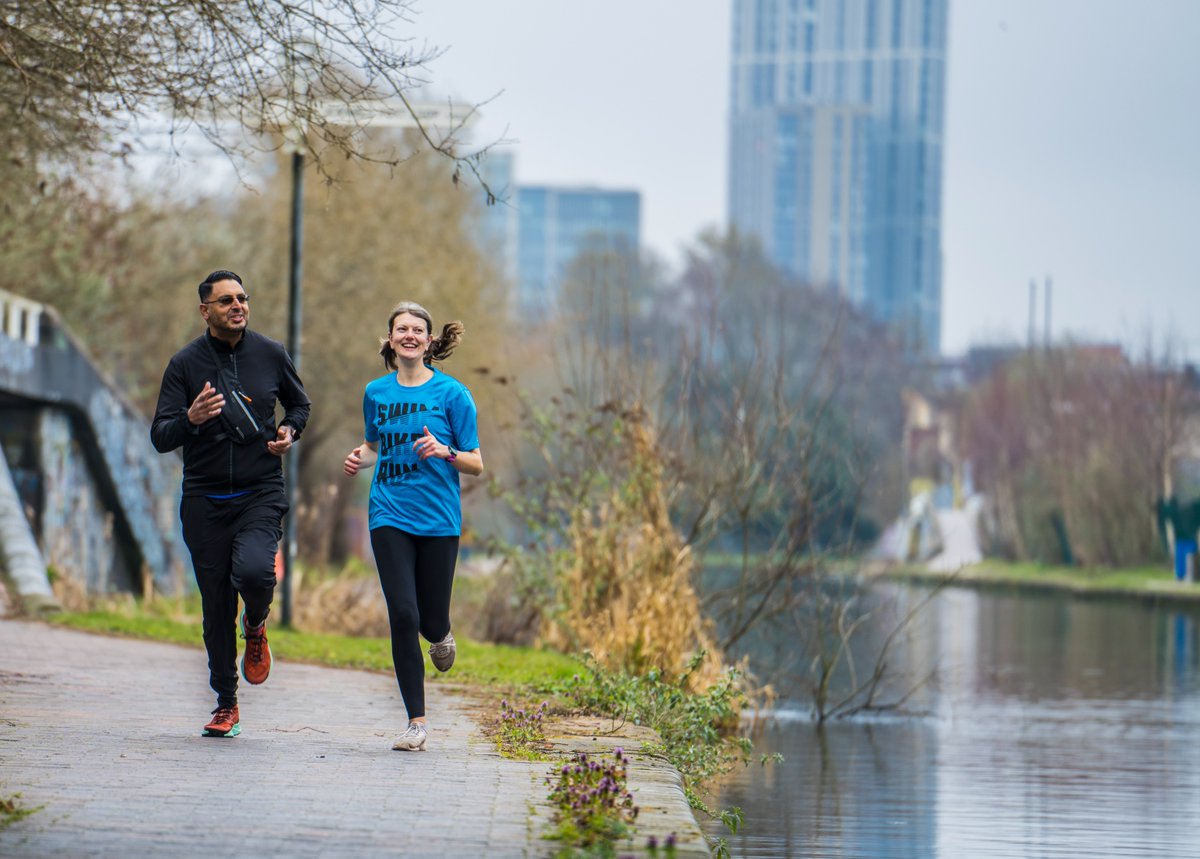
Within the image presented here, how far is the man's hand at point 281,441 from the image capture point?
823 cm

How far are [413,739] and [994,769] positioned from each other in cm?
629

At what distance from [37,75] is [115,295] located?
18.2 m

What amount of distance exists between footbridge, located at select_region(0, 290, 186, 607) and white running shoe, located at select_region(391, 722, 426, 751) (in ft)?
35.7

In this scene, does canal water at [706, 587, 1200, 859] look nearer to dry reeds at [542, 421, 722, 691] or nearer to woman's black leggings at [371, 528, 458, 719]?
dry reeds at [542, 421, 722, 691]

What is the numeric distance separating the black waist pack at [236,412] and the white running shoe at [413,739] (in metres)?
1.34

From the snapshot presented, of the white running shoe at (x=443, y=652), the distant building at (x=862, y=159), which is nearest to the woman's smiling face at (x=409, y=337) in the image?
the white running shoe at (x=443, y=652)

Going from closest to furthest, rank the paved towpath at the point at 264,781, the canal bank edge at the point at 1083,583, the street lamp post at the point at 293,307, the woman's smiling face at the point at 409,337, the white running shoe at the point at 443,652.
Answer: the paved towpath at the point at 264,781, the woman's smiling face at the point at 409,337, the white running shoe at the point at 443,652, the street lamp post at the point at 293,307, the canal bank edge at the point at 1083,583

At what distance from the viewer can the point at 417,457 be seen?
27.0 ft

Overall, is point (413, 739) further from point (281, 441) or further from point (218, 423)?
point (218, 423)

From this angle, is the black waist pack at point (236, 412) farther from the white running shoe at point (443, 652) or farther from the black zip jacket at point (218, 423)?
the white running shoe at point (443, 652)

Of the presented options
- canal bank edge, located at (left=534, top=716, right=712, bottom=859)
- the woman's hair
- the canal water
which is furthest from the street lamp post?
the woman's hair

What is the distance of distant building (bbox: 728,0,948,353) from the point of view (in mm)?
184625

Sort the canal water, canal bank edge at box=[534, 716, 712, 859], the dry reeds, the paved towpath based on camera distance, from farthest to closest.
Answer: the dry reeds → the canal water → canal bank edge at box=[534, 716, 712, 859] → the paved towpath

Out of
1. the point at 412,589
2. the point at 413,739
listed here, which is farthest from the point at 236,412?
the point at 413,739
